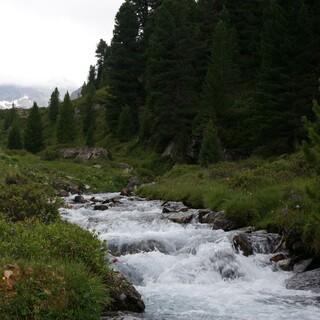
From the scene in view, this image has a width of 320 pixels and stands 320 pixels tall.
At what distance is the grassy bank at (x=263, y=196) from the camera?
18.5 m

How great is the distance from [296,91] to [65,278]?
37283 millimetres

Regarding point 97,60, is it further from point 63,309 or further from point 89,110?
point 63,309

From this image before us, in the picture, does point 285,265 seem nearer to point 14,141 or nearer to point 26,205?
point 26,205

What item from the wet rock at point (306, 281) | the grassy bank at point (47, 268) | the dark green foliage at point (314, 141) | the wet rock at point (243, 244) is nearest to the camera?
the grassy bank at point (47, 268)

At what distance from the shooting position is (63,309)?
9555mm

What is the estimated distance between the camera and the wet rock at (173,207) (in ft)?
92.4

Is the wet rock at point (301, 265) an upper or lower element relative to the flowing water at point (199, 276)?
upper

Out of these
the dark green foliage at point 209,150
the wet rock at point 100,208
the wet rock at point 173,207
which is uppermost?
the dark green foliage at point 209,150

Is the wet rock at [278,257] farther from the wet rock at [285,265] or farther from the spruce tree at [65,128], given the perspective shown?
the spruce tree at [65,128]

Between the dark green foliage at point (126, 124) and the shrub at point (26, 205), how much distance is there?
58.5 m

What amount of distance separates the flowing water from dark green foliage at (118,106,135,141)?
52470mm

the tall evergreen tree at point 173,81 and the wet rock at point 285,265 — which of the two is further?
the tall evergreen tree at point 173,81

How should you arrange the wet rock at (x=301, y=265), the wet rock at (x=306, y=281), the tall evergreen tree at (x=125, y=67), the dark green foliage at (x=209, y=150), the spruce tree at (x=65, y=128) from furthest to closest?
the spruce tree at (x=65, y=128) → the tall evergreen tree at (x=125, y=67) → the dark green foliage at (x=209, y=150) → the wet rock at (x=301, y=265) → the wet rock at (x=306, y=281)

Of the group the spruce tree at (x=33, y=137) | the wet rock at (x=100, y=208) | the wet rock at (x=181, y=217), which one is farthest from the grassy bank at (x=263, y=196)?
the spruce tree at (x=33, y=137)
